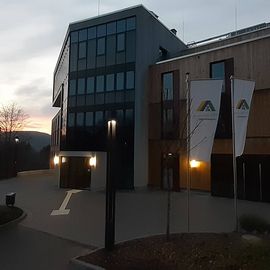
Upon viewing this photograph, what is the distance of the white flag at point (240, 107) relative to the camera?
12031 mm

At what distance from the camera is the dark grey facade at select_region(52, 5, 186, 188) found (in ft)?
88.5

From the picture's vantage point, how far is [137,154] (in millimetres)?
26766

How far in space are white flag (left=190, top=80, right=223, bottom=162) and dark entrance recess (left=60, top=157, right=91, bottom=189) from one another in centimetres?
1569

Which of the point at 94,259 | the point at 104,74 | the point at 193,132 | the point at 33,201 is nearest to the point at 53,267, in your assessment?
the point at 94,259

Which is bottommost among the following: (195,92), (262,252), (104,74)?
(262,252)

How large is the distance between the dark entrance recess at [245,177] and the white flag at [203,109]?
8904mm

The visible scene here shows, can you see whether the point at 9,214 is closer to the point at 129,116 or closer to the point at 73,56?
the point at 129,116

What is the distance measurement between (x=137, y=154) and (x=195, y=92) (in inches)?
609

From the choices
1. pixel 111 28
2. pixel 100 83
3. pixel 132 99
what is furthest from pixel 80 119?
pixel 111 28

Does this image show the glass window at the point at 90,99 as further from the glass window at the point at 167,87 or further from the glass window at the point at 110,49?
the glass window at the point at 167,87

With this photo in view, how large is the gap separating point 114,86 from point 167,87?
14.3ft

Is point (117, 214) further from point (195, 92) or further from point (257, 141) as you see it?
point (257, 141)

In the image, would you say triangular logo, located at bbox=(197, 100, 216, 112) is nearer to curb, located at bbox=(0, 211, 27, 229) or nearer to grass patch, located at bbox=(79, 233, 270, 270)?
grass patch, located at bbox=(79, 233, 270, 270)

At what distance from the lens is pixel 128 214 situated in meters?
16.2
